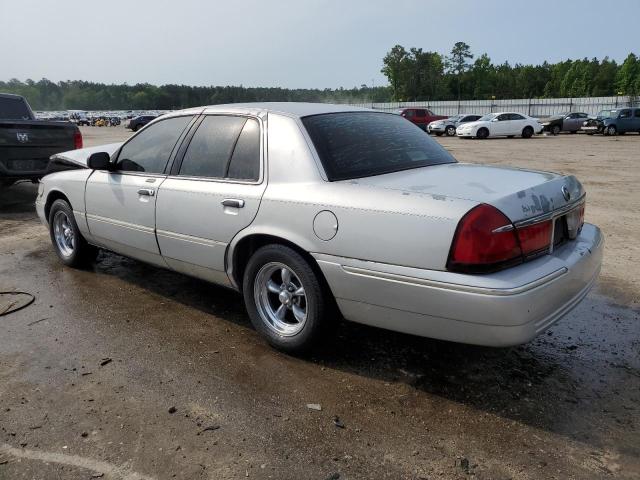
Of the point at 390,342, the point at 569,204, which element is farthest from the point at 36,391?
the point at 569,204

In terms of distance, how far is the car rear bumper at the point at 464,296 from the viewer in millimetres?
2562

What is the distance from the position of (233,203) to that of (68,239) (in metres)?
2.83

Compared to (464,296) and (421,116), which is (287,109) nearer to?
(464,296)

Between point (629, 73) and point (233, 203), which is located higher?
point (629, 73)

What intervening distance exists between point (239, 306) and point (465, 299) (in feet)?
7.38

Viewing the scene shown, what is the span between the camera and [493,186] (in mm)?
2963

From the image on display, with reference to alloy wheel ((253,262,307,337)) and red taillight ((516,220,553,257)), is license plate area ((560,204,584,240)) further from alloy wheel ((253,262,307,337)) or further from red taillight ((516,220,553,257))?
alloy wheel ((253,262,307,337))

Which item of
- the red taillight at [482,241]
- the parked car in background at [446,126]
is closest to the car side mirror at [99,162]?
the red taillight at [482,241]

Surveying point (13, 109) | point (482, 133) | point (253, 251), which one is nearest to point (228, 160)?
point (253, 251)

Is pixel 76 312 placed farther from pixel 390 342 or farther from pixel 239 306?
pixel 390 342

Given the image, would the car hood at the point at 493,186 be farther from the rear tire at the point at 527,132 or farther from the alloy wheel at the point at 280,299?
the rear tire at the point at 527,132

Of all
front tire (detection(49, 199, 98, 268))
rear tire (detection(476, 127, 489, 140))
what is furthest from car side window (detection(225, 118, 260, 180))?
rear tire (detection(476, 127, 489, 140))

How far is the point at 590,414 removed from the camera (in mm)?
2758

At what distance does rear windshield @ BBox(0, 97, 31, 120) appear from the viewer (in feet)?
32.5
